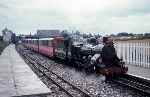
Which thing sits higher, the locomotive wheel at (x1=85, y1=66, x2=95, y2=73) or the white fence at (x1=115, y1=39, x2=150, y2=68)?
the white fence at (x1=115, y1=39, x2=150, y2=68)

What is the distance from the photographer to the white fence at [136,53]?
17.8m

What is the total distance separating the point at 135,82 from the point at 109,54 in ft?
6.91

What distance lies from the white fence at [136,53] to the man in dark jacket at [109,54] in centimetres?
396

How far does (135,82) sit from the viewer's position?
41.8 feet

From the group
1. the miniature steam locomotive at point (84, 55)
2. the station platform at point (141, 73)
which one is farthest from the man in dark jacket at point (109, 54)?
the station platform at point (141, 73)

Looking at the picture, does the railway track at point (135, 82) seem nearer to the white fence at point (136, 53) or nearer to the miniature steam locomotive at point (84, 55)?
the miniature steam locomotive at point (84, 55)

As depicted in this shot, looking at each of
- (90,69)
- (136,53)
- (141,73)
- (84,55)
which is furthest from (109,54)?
(136,53)

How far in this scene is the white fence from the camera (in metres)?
17.8

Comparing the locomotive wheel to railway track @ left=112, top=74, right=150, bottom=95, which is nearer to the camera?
railway track @ left=112, top=74, right=150, bottom=95

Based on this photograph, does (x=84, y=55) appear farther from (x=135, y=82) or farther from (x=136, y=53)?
(x=135, y=82)

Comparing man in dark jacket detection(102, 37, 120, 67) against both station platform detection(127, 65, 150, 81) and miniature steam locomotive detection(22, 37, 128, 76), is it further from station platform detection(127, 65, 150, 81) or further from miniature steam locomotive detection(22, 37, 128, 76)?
station platform detection(127, 65, 150, 81)

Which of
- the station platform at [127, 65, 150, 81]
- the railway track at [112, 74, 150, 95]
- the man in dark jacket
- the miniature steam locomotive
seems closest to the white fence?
the station platform at [127, 65, 150, 81]

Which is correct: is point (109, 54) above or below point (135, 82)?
above

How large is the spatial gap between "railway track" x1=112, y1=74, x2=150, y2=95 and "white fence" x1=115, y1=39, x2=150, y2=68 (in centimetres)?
411
